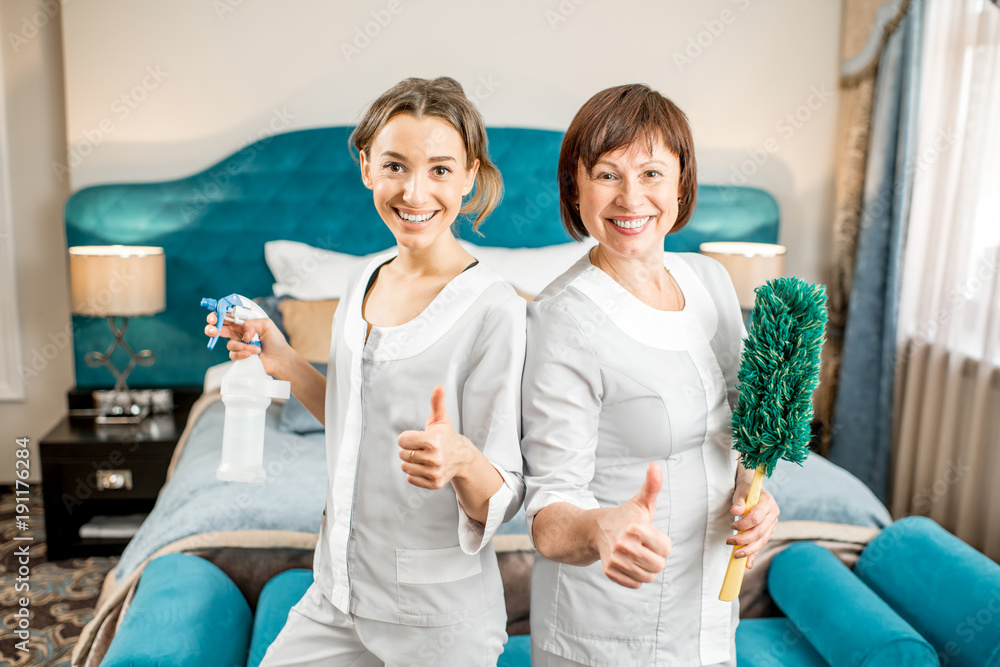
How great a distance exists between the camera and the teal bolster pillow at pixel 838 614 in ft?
4.65

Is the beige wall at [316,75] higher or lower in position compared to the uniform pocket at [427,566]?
higher

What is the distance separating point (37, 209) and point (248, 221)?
3.26ft

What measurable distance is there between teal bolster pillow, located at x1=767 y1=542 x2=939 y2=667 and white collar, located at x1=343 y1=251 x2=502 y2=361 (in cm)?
107

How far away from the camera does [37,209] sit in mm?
3354

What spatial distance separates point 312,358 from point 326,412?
1733 millimetres

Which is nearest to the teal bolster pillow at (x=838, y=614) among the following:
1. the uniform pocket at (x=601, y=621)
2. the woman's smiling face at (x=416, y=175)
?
the uniform pocket at (x=601, y=621)

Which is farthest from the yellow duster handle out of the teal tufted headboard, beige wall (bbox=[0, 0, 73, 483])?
beige wall (bbox=[0, 0, 73, 483])

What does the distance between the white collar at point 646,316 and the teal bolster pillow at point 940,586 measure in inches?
36.3

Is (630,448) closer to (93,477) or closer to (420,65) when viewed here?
(93,477)

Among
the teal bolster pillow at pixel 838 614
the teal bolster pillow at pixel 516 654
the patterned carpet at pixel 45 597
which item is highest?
the teal bolster pillow at pixel 838 614

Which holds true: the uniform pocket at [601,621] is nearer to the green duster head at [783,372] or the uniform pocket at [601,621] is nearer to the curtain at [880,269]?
the green duster head at [783,372]

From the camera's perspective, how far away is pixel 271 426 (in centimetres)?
255

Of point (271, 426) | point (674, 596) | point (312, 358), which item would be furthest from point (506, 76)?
point (674, 596)

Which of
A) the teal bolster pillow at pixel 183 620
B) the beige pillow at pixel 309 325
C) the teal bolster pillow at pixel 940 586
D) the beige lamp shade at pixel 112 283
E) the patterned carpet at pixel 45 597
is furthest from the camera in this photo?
the beige lamp shade at pixel 112 283
